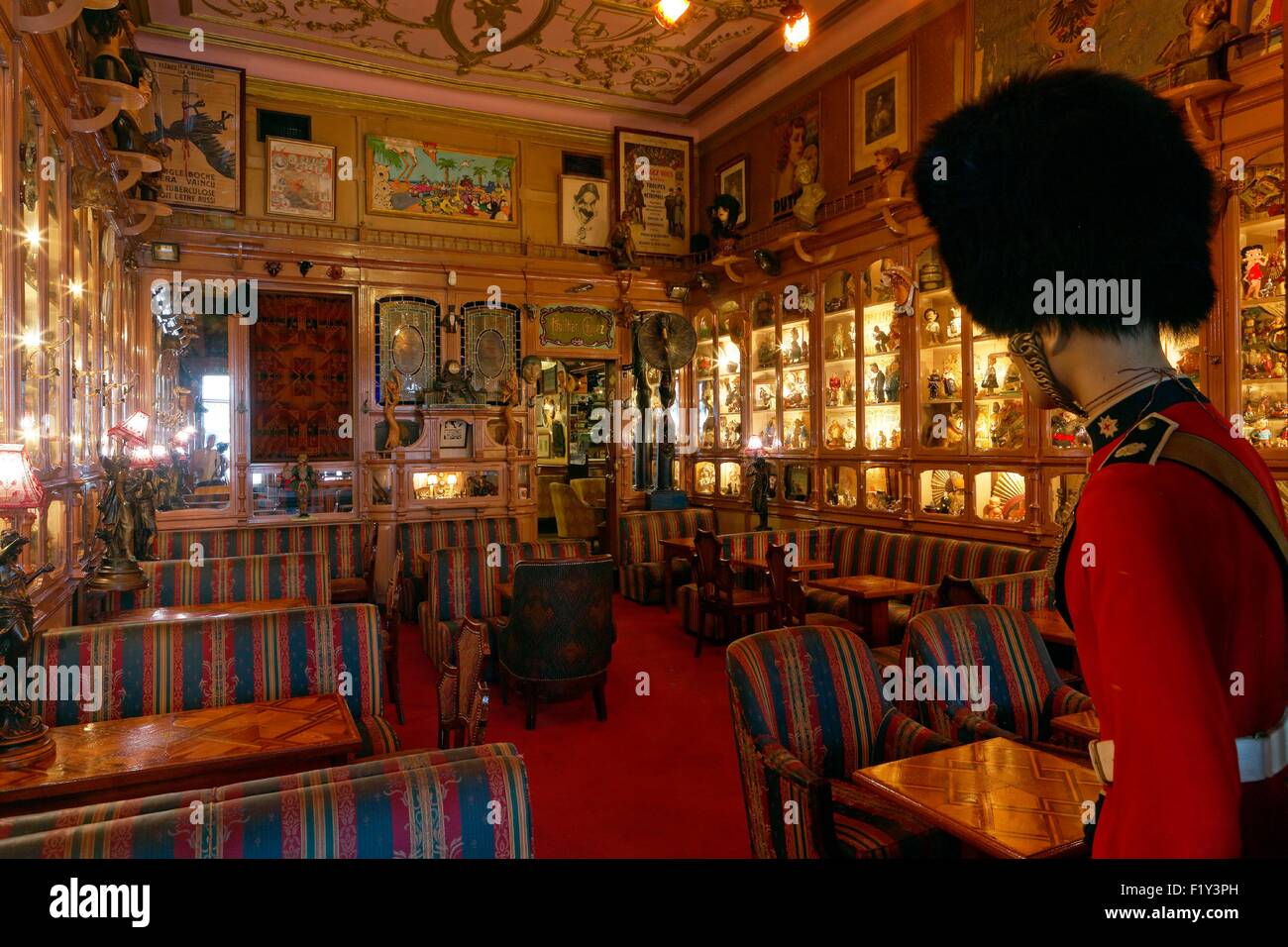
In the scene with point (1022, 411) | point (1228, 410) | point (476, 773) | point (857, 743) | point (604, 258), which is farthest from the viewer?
point (604, 258)

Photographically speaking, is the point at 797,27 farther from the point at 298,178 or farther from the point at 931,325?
the point at 298,178

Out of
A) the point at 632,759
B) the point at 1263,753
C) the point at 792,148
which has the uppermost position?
the point at 792,148

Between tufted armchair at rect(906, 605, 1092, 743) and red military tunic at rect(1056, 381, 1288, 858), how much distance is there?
1925 mm

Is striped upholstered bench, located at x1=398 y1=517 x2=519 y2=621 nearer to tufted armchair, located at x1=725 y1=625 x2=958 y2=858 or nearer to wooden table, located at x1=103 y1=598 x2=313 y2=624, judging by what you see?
wooden table, located at x1=103 y1=598 x2=313 y2=624

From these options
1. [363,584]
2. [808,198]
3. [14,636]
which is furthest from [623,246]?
[14,636]

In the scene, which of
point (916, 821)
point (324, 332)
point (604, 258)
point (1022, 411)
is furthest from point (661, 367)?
point (916, 821)

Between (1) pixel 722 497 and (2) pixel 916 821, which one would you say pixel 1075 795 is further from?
(1) pixel 722 497

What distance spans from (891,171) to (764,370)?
9.42 feet

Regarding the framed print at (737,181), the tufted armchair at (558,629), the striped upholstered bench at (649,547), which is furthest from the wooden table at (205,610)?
the framed print at (737,181)

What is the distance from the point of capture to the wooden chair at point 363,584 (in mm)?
7387

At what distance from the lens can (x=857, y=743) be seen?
2818 mm

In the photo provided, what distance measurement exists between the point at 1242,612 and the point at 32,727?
10.3ft

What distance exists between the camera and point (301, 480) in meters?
8.68

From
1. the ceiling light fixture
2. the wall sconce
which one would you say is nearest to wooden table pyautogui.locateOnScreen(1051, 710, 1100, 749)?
the ceiling light fixture
